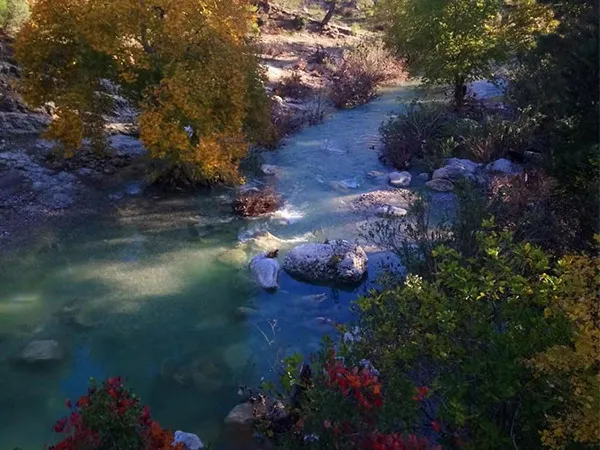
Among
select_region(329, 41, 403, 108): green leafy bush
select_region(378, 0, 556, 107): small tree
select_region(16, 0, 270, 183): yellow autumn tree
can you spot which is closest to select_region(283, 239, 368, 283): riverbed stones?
select_region(16, 0, 270, 183): yellow autumn tree

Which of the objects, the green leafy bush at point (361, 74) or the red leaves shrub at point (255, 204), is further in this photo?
the green leafy bush at point (361, 74)

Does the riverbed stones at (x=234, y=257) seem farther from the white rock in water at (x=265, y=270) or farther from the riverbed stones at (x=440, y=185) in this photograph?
the riverbed stones at (x=440, y=185)

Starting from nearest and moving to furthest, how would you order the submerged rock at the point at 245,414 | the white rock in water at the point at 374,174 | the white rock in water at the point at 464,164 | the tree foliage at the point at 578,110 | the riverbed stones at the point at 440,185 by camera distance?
the tree foliage at the point at 578,110
the submerged rock at the point at 245,414
the riverbed stones at the point at 440,185
the white rock in water at the point at 464,164
the white rock in water at the point at 374,174

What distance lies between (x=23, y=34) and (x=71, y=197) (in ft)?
12.6

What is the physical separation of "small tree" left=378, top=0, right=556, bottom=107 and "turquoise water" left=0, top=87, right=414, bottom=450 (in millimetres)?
6486

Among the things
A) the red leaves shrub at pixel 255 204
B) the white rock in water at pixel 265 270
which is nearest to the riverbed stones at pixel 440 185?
the red leaves shrub at pixel 255 204

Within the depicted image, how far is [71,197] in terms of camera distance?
14.4 meters

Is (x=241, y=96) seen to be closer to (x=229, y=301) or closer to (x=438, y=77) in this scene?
(x=229, y=301)

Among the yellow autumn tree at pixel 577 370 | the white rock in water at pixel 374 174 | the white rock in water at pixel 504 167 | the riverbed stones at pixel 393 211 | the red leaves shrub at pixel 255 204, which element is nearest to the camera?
the yellow autumn tree at pixel 577 370

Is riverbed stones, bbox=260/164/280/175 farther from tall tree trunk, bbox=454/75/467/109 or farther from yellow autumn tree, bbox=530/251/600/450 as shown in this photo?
yellow autumn tree, bbox=530/251/600/450

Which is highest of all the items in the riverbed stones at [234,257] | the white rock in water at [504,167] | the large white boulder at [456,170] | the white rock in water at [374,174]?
the white rock in water at [504,167]

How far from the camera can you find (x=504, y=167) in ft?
51.5

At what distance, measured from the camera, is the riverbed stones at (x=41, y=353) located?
912 centimetres

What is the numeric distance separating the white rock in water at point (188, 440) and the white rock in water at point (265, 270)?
4.07 metres
